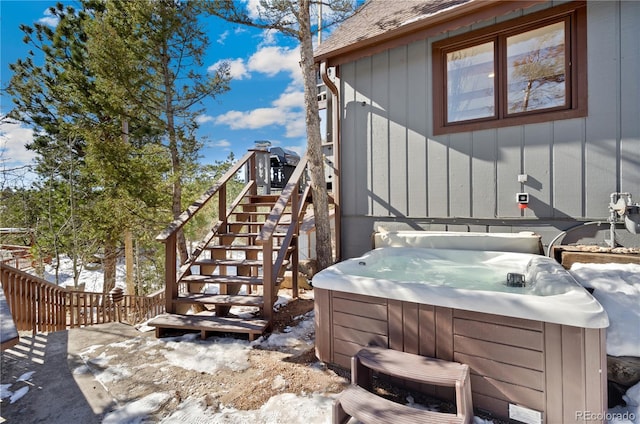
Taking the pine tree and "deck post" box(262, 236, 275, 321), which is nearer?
"deck post" box(262, 236, 275, 321)

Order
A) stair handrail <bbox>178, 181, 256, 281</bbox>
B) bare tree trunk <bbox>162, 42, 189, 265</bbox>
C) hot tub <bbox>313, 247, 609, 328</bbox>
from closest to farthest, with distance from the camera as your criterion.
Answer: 1. hot tub <bbox>313, 247, 609, 328</bbox>
2. stair handrail <bbox>178, 181, 256, 281</bbox>
3. bare tree trunk <bbox>162, 42, 189, 265</bbox>

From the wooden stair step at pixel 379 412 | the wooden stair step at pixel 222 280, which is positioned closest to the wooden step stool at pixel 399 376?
the wooden stair step at pixel 379 412

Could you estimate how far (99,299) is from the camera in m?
5.39

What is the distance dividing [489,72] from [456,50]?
1.60 feet

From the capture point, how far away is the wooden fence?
392 centimetres

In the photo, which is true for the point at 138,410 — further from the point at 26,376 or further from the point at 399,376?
the point at 399,376

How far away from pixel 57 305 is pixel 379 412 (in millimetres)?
5369

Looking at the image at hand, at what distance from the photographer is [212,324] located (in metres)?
3.08

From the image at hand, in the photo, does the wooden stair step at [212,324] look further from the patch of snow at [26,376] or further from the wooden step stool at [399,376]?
the wooden step stool at [399,376]

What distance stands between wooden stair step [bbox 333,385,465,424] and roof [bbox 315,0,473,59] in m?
3.79

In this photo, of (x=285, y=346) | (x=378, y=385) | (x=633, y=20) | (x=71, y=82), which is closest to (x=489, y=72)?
(x=633, y=20)

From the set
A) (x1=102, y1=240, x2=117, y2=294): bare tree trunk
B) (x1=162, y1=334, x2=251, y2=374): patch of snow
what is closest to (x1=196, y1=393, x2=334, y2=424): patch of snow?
(x1=162, y1=334, x2=251, y2=374): patch of snow

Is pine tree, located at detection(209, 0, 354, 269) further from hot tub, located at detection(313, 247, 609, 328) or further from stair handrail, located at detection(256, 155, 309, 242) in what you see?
hot tub, located at detection(313, 247, 609, 328)

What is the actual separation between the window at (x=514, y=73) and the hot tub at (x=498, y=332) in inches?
67.9
